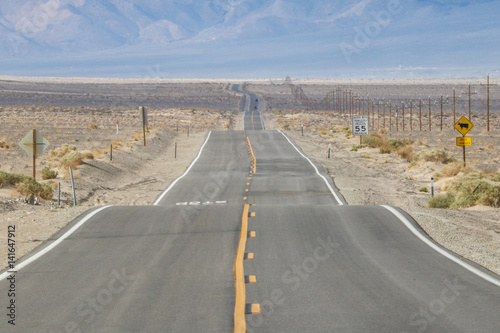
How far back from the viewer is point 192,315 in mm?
9344

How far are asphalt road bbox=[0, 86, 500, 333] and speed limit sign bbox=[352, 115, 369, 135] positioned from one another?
111 ft

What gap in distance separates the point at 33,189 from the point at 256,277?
Result: 1520 cm

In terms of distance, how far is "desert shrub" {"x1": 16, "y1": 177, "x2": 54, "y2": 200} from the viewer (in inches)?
961

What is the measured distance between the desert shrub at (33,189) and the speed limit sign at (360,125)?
106 ft

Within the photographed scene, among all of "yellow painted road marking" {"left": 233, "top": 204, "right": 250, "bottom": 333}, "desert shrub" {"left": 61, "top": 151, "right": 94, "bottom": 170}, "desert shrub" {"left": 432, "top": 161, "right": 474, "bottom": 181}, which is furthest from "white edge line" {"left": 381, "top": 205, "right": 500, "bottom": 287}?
"desert shrub" {"left": 61, "top": 151, "right": 94, "bottom": 170}

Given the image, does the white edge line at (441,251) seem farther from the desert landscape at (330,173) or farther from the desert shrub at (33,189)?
the desert shrub at (33,189)

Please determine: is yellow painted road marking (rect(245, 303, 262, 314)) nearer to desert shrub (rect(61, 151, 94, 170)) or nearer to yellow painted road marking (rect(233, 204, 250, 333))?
yellow painted road marking (rect(233, 204, 250, 333))

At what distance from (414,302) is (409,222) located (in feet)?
27.3

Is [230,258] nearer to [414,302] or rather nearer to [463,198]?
[414,302]

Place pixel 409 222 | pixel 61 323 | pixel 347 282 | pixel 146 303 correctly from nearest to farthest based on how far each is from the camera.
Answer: pixel 61 323 < pixel 146 303 < pixel 347 282 < pixel 409 222

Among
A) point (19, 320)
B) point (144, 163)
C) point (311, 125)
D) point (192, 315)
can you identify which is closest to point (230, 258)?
point (192, 315)

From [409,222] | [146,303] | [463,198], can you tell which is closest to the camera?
[146,303]

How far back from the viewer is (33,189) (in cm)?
2473

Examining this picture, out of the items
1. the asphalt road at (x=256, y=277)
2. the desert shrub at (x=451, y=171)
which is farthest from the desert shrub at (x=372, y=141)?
the asphalt road at (x=256, y=277)
